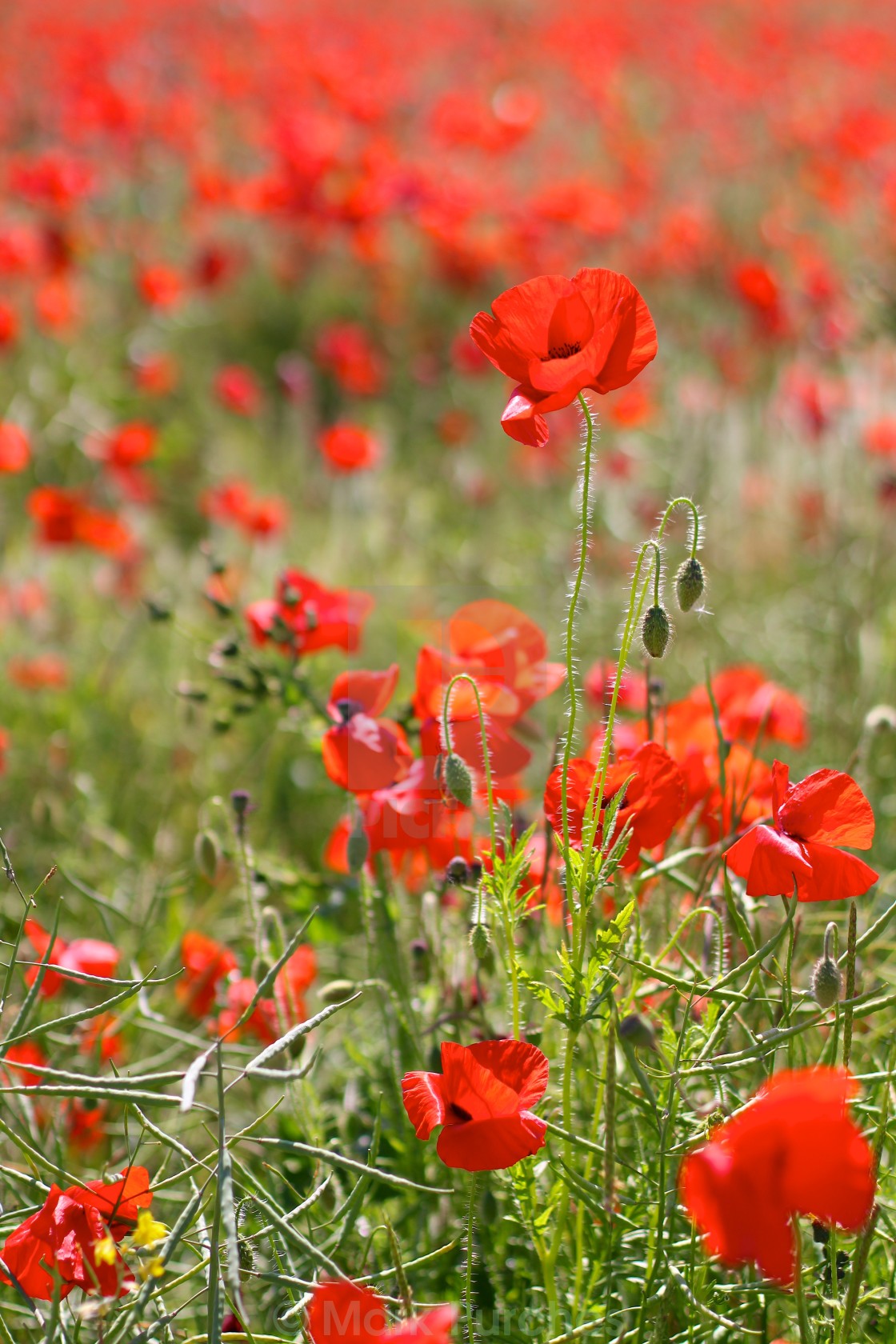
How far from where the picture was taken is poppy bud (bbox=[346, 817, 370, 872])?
133 centimetres

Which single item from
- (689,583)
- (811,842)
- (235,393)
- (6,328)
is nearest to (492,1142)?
(811,842)

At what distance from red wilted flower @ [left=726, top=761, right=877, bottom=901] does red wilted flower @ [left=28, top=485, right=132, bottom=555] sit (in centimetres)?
220

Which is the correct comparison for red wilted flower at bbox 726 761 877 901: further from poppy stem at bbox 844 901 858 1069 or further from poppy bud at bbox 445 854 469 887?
poppy bud at bbox 445 854 469 887

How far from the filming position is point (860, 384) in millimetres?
5184

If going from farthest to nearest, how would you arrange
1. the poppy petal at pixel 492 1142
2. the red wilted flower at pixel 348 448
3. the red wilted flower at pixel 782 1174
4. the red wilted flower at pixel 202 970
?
the red wilted flower at pixel 348 448, the red wilted flower at pixel 202 970, the poppy petal at pixel 492 1142, the red wilted flower at pixel 782 1174

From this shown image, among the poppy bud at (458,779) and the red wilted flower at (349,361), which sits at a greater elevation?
the red wilted flower at (349,361)

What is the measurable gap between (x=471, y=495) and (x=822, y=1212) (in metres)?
3.35

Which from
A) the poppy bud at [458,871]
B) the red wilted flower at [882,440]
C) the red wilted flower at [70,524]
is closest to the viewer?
the poppy bud at [458,871]

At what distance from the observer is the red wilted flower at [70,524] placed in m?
2.92

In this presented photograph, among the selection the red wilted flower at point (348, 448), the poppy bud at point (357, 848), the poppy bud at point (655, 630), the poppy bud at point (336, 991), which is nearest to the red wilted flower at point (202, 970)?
the poppy bud at point (336, 991)

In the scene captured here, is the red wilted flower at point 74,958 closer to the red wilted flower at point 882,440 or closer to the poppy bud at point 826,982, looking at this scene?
the poppy bud at point 826,982

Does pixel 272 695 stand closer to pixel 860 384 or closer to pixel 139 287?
pixel 139 287

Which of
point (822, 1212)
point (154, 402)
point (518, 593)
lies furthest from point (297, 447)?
point (822, 1212)

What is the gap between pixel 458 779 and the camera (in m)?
1.22
